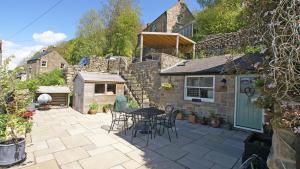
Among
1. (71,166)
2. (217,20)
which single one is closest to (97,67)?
(71,166)

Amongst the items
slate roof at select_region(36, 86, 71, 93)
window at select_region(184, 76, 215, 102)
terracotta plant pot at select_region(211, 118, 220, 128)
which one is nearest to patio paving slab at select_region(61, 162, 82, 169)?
terracotta plant pot at select_region(211, 118, 220, 128)

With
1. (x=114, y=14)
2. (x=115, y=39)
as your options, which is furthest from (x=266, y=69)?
(x=114, y=14)

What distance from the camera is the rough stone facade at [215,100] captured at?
702 cm

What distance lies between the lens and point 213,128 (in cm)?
691

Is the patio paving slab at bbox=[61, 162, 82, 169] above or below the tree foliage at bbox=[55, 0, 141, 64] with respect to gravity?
below

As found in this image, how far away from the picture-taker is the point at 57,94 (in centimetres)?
1089

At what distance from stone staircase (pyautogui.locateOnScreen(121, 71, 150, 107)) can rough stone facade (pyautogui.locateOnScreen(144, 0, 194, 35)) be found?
11.0 m

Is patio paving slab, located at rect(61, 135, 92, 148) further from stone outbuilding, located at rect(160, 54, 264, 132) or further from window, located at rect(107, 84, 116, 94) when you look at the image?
window, located at rect(107, 84, 116, 94)

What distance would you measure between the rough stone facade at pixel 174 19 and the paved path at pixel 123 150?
17.0 m

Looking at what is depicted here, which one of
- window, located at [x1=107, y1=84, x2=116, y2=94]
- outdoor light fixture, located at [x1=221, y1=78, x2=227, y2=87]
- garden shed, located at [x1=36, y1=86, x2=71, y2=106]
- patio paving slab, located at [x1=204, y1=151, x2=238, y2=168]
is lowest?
patio paving slab, located at [x1=204, y1=151, x2=238, y2=168]

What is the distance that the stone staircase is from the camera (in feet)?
35.3

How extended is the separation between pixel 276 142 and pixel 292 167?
27cm

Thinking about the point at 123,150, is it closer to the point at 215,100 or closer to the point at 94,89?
the point at 215,100

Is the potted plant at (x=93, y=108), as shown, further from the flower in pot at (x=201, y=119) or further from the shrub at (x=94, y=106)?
the flower in pot at (x=201, y=119)
